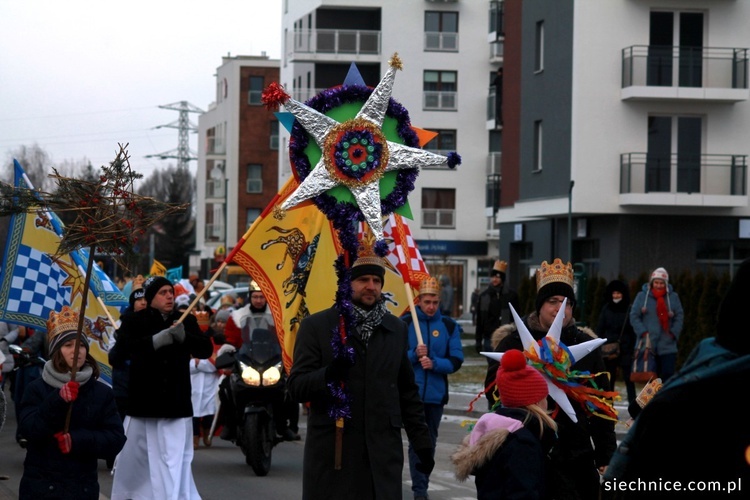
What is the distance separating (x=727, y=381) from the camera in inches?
108

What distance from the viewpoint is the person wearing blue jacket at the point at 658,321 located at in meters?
17.8

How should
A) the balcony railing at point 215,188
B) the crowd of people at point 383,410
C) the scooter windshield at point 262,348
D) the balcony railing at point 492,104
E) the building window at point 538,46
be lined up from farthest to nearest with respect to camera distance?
1. the balcony railing at point 215,188
2. the balcony railing at point 492,104
3. the building window at point 538,46
4. the scooter windshield at point 262,348
5. the crowd of people at point 383,410

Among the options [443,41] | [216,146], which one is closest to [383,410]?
[443,41]

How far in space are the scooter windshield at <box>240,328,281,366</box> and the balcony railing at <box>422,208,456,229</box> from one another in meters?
46.1

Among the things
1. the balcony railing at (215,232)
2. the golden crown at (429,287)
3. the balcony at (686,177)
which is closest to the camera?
the golden crown at (429,287)

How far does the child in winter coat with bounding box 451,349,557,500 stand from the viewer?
17.7ft

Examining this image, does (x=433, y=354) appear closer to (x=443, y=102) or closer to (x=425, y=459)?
(x=425, y=459)

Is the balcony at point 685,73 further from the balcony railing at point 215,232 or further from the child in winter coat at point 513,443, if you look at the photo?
Result: the balcony railing at point 215,232

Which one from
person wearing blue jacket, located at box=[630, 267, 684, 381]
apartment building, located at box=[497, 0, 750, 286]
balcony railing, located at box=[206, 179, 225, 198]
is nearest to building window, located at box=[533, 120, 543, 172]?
apartment building, located at box=[497, 0, 750, 286]

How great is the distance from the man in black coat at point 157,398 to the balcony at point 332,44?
49.1m

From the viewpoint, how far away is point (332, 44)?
5797cm

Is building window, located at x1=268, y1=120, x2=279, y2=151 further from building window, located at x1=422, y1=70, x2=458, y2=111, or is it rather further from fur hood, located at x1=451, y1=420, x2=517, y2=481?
fur hood, located at x1=451, y1=420, x2=517, y2=481

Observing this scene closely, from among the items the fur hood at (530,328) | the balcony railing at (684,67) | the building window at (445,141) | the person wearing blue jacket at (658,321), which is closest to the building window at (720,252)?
the balcony railing at (684,67)

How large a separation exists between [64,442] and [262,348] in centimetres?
582
